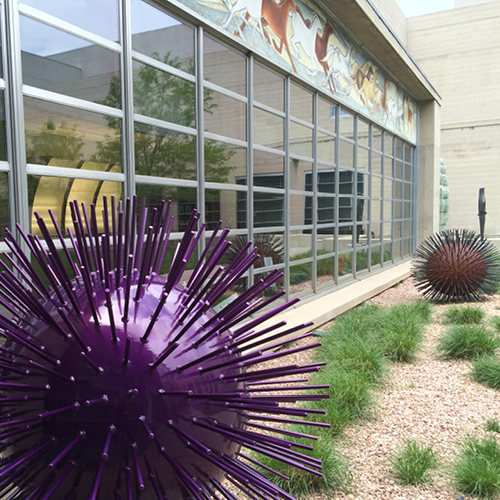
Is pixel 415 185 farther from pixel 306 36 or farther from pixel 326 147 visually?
pixel 306 36

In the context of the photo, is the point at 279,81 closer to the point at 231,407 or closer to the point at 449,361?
the point at 449,361

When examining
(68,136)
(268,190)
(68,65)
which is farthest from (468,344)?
(68,65)

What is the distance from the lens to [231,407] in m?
1.49

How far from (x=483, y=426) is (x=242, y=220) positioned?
3.93m

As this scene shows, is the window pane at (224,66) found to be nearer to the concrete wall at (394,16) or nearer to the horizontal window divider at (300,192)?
the horizontal window divider at (300,192)

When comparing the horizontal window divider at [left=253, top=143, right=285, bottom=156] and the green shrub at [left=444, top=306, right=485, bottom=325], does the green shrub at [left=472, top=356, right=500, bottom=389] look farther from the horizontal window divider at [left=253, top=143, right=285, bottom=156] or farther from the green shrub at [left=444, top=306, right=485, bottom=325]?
the horizontal window divider at [left=253, top=143, right=285, bottom=156]

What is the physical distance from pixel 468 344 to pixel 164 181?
3973mm

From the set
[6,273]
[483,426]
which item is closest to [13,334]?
[6,273]

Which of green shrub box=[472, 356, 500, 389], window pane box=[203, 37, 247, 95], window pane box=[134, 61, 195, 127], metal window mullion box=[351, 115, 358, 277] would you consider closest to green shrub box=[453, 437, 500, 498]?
green shrub box=[472, 356, 500, 389]

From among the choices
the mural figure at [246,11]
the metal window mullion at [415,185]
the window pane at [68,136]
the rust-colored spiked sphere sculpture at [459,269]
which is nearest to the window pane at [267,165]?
the mural figure at [246,11]

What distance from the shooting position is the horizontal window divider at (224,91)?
5.99 meters

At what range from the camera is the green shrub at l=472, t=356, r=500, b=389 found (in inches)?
189

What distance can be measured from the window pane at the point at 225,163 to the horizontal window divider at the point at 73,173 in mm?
1564

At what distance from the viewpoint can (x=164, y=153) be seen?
17.5 feet
